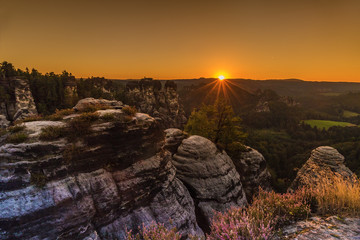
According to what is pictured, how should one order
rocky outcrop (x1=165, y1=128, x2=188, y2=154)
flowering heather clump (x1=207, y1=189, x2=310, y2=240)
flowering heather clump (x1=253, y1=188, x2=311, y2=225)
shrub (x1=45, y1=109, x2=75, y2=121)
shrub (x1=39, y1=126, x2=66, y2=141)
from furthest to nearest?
1. rocky outcrop (x1=165, y1=128, x2=188, y2=154)
2. shrub (x1=45, y1=109, x2=75, y2=121)
3. shrub (x1=39, y1=126, x2=66, y2=141)
4. flowering heather clump (x1=253, y1=188, x2=311, y2=225)
5. flowering heather clump (x1=207, y1=189, x2=310, y2=240)

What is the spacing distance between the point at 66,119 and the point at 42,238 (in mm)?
6396

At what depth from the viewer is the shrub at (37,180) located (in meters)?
8.18

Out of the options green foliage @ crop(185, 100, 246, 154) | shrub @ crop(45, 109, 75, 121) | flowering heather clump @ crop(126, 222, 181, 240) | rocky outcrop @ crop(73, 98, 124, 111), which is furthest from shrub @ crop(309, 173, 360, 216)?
green foliage @ crop(185, 100, 246, 154)

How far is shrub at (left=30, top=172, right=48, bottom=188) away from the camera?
8175mm

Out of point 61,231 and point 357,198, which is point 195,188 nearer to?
point 61,231

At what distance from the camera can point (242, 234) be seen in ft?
15.1

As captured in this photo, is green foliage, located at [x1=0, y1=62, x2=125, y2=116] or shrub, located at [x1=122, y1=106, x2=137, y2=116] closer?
shrub, located at [x1=122, y1=106, x2=137, y2=116]

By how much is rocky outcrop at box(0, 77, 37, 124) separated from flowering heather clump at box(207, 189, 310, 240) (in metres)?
64.7

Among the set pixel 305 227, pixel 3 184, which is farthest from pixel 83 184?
pixel 305 227

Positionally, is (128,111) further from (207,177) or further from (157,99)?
(157,99)

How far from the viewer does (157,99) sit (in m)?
114

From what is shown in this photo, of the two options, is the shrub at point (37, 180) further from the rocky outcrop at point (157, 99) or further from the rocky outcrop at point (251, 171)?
the rocky outcrop at point (157, 99)

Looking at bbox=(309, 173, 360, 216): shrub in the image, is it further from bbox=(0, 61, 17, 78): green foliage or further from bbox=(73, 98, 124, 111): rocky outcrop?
bbox=(0, 61, 17, 78): green foliage

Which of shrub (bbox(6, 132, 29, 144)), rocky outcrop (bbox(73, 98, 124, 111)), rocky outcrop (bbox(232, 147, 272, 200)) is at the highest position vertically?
rocky outcrop (bbox(73, 98, 124, 111))
